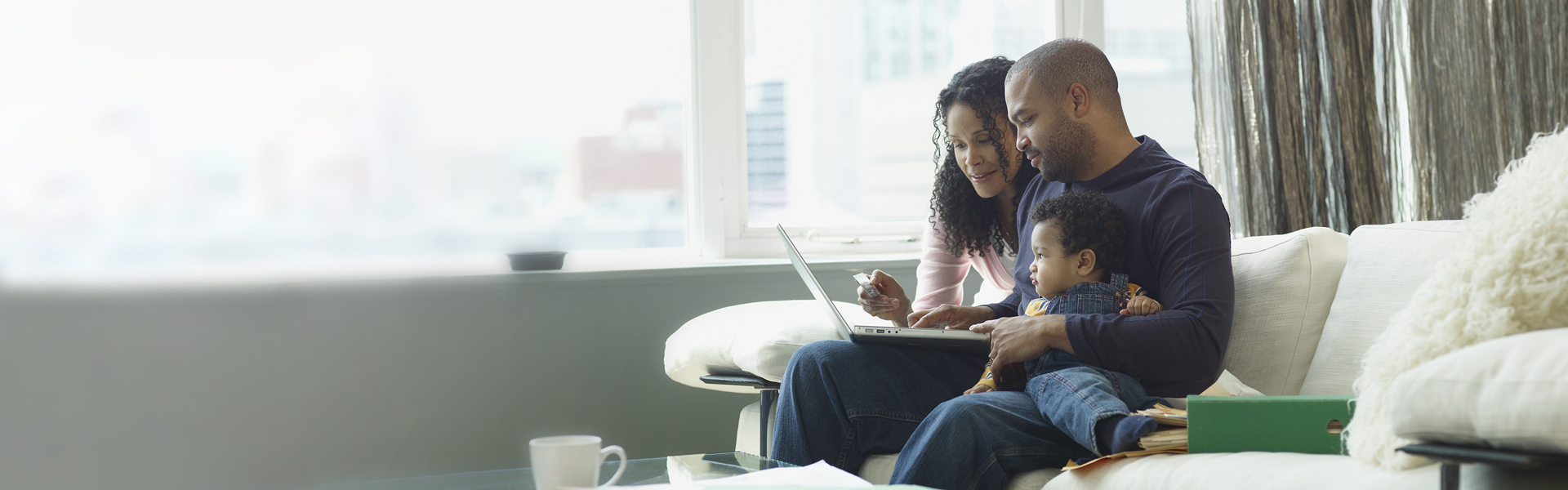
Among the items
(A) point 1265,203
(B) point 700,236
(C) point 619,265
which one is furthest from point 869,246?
(A) point 1265,203

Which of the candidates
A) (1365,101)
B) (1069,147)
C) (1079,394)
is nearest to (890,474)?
(1079,394)

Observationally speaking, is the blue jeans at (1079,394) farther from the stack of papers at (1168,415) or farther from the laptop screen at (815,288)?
the laptop screen at (815,288)

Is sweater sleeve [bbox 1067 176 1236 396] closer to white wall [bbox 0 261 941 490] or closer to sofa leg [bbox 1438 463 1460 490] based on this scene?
sofa leg [bbox 1438 463 1460 490]

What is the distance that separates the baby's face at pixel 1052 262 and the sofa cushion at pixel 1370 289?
1.25ft

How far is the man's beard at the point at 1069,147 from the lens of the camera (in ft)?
5.57

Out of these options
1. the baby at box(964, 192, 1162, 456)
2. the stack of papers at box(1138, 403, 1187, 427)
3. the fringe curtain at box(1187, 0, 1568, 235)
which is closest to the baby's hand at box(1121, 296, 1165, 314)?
the baby at box(964, 192, 1162, 456)

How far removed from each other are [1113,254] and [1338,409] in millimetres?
419

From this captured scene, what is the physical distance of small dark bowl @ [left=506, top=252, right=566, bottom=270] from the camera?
2.49 m

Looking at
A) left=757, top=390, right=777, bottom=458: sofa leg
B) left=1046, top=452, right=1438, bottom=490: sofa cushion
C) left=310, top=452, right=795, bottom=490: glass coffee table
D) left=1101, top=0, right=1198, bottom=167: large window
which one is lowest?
left=757, top=390, right=777, bottom=458: sofa leg

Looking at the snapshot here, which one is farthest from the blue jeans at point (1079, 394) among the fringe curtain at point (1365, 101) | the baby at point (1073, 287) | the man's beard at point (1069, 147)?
the fringe curtain at point (1365, 101)

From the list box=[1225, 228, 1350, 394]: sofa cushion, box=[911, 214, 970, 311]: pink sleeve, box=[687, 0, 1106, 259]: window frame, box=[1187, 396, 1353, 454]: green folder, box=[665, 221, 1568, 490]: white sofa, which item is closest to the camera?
box=[1187, 396, 1353, 454]: green folder

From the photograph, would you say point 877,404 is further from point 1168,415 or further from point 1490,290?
point 1490,290

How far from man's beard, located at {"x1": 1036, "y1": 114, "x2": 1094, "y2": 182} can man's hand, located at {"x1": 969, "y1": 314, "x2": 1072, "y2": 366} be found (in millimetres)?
309

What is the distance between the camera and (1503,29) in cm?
203
